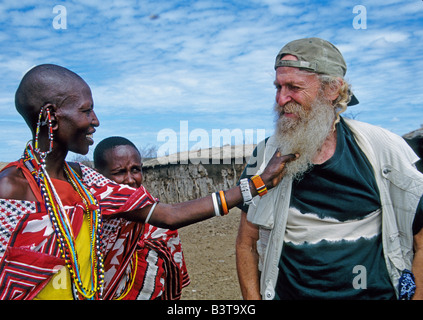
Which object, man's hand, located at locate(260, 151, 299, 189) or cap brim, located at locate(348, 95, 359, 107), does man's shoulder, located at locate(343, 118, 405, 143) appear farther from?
man's hand, located at locate(260, 151, 299, 189)

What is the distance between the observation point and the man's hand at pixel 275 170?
2.61m

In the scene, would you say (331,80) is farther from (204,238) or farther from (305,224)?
(204,238)

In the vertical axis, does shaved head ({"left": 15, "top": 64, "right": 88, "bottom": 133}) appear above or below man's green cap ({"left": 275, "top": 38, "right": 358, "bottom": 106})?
below

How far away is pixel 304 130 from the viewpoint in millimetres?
2760

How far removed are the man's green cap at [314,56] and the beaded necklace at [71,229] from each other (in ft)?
5.36

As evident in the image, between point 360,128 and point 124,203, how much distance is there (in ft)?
5.57

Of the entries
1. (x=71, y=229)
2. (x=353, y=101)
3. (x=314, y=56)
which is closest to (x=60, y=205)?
(x=71, y=229)

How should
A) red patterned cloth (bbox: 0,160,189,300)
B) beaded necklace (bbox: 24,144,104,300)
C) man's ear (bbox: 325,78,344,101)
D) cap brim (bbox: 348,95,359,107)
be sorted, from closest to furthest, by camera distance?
red patterned cloth (bbox: 0,160,189,300), beaded necklace (bbox: 24,144,104,300), man's ear (bbox: 325,78,344,101), cap brim (bbox: 348,95,359,107)

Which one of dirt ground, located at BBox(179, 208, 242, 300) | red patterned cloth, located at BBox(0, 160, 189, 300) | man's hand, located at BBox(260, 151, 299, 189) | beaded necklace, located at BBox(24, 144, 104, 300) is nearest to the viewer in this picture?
red patterned cloth, located at BBox(0, 160, 189, 300)

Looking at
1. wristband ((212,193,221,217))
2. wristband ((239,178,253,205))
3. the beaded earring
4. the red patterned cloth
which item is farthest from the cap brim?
the beaded earring

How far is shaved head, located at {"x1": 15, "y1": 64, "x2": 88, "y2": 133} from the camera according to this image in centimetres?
223

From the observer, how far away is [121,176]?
3.66 meters

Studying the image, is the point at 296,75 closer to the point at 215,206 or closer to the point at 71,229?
the point at 215,206

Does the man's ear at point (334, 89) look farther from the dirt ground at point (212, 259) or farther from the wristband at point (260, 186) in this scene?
the dirt ground at point (212, 259)
